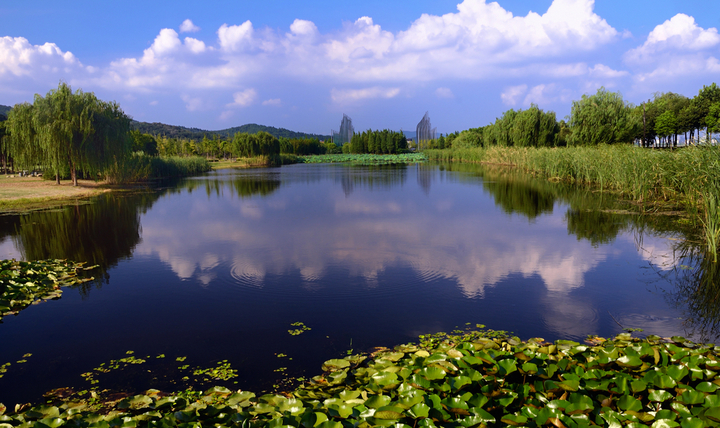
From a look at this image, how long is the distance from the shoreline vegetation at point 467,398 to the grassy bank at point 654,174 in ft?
20.0

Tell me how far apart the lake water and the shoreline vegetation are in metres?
0.59

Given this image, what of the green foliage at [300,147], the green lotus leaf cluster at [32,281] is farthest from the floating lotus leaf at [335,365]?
the green foliage at [300,147]

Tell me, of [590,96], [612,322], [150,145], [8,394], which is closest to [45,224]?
[8,394]

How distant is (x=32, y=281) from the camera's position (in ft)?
22.0

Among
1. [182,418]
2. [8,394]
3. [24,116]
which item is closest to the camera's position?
[182,418]

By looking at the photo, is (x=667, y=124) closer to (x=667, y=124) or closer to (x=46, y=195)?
(x=667, y=124)

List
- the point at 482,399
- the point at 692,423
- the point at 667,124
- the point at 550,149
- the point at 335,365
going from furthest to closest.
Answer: the point at 667,124, the point at 550,149, the point at 335,365, the point at 482,399, the point at 692,423

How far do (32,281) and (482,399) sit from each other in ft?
23.8

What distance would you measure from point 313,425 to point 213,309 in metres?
3.45

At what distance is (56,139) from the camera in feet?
70.1

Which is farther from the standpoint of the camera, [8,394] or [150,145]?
[150,145]

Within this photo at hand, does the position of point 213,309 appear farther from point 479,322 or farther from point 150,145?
point 150,145

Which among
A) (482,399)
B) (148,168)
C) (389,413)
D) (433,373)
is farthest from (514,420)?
(148,168)

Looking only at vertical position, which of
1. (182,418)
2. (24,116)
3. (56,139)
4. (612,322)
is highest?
(24,116)
